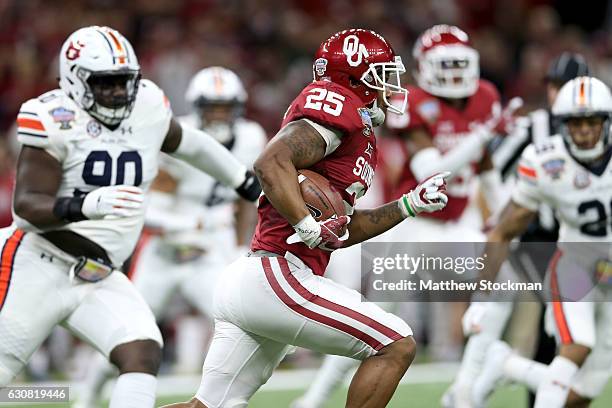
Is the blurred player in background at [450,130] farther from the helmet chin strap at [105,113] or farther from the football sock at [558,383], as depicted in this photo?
the helmet chin strap at [105,113]

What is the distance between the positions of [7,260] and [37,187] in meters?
0.39

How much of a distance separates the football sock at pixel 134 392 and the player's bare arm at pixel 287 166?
3.49 ft

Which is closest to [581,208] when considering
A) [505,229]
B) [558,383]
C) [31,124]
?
[505,229]

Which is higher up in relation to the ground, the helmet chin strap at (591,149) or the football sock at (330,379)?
the helmet chin strap at (591,149)

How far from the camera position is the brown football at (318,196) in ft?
14.2

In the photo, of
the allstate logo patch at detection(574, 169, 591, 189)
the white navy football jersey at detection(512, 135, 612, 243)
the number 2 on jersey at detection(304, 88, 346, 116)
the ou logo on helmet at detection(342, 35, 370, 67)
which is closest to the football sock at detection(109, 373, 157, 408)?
the number 2 on jersey at detection(304, 88, 346, 116)

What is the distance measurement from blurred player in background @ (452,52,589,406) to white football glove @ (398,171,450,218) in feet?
6.37

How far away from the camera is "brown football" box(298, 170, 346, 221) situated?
4.34 metres

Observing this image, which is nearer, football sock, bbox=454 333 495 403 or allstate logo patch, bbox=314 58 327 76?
allstate logo patch, bbox=314 58 327 76

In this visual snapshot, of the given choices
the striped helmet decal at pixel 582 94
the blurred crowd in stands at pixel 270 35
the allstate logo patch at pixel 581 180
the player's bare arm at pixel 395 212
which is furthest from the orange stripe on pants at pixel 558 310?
the blurred crowd in stands at pixel 270 35

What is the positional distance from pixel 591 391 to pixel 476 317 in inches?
33.9

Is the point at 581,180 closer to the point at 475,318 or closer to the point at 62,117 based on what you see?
the point at 475,318

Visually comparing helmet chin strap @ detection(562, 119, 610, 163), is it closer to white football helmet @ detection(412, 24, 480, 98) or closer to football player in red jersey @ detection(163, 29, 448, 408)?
football player in red jersey @ detection(163, 29, 448, 408)

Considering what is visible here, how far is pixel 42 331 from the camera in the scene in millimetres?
5051
